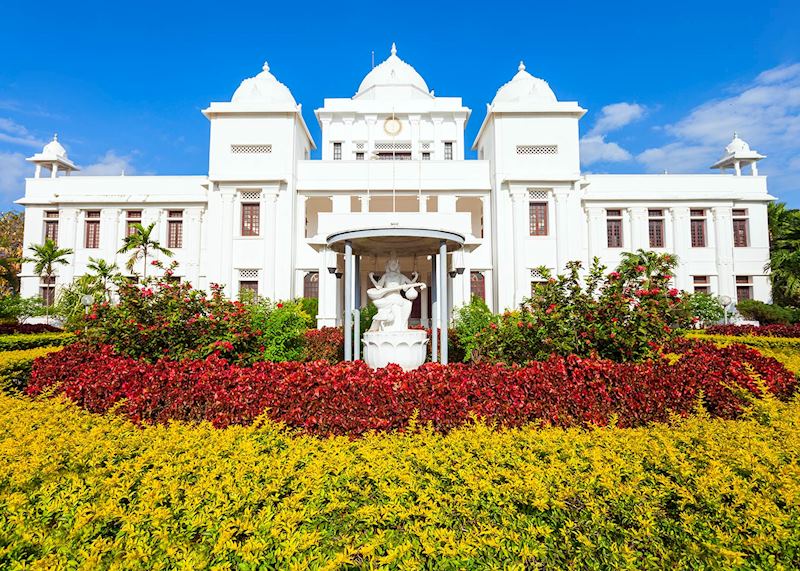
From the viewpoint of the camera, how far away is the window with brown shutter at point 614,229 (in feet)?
65.7

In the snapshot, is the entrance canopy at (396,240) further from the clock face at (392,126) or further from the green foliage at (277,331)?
the clock face at (392,126)

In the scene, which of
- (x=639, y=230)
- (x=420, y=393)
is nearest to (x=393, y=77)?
(x=639, y=230)

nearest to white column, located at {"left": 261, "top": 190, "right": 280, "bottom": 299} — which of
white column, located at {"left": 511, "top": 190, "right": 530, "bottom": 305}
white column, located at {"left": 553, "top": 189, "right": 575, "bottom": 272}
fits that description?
white column, located at {"left": 511, "top": 190, "right": 530, "bottom": 305}

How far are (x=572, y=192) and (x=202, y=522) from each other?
1832 centimetres

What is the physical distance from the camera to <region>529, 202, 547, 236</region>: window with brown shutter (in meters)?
18.0

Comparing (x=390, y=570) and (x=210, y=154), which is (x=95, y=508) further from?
(x=210, y=154)

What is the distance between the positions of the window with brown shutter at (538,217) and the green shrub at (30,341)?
15.3 m

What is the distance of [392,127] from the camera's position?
2136cm

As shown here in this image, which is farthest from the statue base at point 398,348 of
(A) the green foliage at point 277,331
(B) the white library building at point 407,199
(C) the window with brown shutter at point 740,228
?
(C) the window with brown shutter at point 740,228

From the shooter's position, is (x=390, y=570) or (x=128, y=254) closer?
(x=390, y=570)

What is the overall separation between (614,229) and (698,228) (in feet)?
12.0

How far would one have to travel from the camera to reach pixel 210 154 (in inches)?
707

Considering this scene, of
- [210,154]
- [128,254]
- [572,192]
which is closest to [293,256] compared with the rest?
[210,154]

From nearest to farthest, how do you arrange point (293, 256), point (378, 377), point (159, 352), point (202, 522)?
1. point (202, 522)
2. point (378, 377)
3. point (159, 352)
4. point (293, 256)
